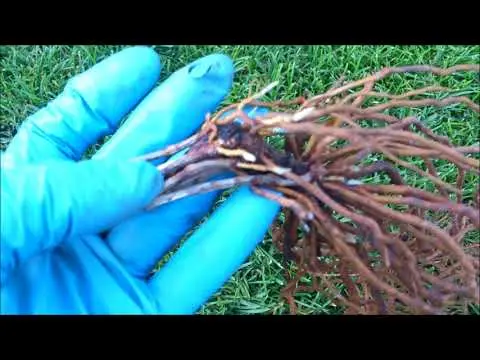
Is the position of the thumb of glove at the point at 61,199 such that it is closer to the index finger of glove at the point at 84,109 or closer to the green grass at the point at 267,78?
the index finger of glove at the point at 84,109

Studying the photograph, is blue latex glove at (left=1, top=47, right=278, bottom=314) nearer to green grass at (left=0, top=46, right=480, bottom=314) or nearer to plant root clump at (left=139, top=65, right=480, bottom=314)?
plant root clump at (left=139, top=65, right=480, bottom=314)

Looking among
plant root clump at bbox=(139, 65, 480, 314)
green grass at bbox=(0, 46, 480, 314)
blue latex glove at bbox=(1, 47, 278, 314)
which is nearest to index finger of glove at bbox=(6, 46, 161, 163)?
blue latex glove at bbox=(1, 47, 278, 314)

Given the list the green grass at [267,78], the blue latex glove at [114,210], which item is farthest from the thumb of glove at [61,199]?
the green grass at [267,78]

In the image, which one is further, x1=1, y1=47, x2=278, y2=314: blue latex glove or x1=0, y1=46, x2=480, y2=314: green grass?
x1=0, y1=46, x2=480, y2=314: green grass

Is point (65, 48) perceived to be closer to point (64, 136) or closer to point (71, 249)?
point (64, 136)

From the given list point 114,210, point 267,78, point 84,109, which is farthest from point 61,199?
point 267,78

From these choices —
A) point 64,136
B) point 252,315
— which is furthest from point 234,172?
point 252,315

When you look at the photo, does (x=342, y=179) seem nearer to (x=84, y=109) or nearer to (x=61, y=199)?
(x=61, y=199)
